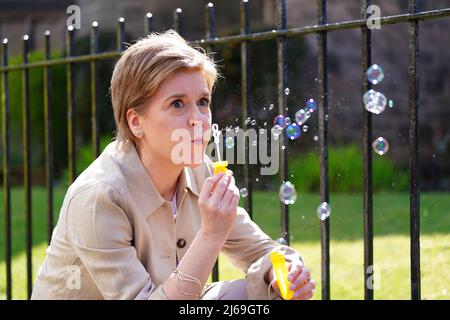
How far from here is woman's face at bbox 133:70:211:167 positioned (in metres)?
2.27

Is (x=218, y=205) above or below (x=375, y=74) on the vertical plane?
below

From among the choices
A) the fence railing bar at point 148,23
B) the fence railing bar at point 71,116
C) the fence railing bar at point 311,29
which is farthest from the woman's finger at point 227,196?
the fence railing bar at point 71,116

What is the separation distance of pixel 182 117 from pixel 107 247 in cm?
43

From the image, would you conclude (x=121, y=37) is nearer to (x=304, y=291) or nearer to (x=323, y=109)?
(x=323, y=109)

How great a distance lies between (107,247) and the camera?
7.23ft

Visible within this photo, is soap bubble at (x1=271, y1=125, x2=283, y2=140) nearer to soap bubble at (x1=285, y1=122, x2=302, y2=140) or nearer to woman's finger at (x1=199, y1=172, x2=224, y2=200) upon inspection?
soap bubble at (x1=285, y1=122, x2=302, y2=140)

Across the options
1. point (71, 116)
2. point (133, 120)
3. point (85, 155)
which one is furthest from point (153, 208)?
point (85, 155)

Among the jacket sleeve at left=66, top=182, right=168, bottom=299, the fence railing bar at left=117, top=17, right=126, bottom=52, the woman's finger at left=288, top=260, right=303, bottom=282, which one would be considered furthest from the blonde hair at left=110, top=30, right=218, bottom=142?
the fence railing bar at left=117, top=17, right=126, bottom=52

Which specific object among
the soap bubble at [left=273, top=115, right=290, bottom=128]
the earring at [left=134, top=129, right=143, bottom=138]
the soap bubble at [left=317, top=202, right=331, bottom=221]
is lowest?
the soap bubble at [left=317, top=202, right=331, bottom=221]

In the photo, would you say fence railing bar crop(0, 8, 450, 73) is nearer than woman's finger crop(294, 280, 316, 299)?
No

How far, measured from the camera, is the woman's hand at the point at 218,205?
211 cm

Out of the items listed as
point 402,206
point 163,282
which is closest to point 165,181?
point 163,282

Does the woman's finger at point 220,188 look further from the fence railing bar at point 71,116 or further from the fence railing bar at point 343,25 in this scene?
the fence railing bar at point 71,116

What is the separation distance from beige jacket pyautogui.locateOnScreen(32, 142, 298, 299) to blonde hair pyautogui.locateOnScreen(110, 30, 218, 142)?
0.58 ft
